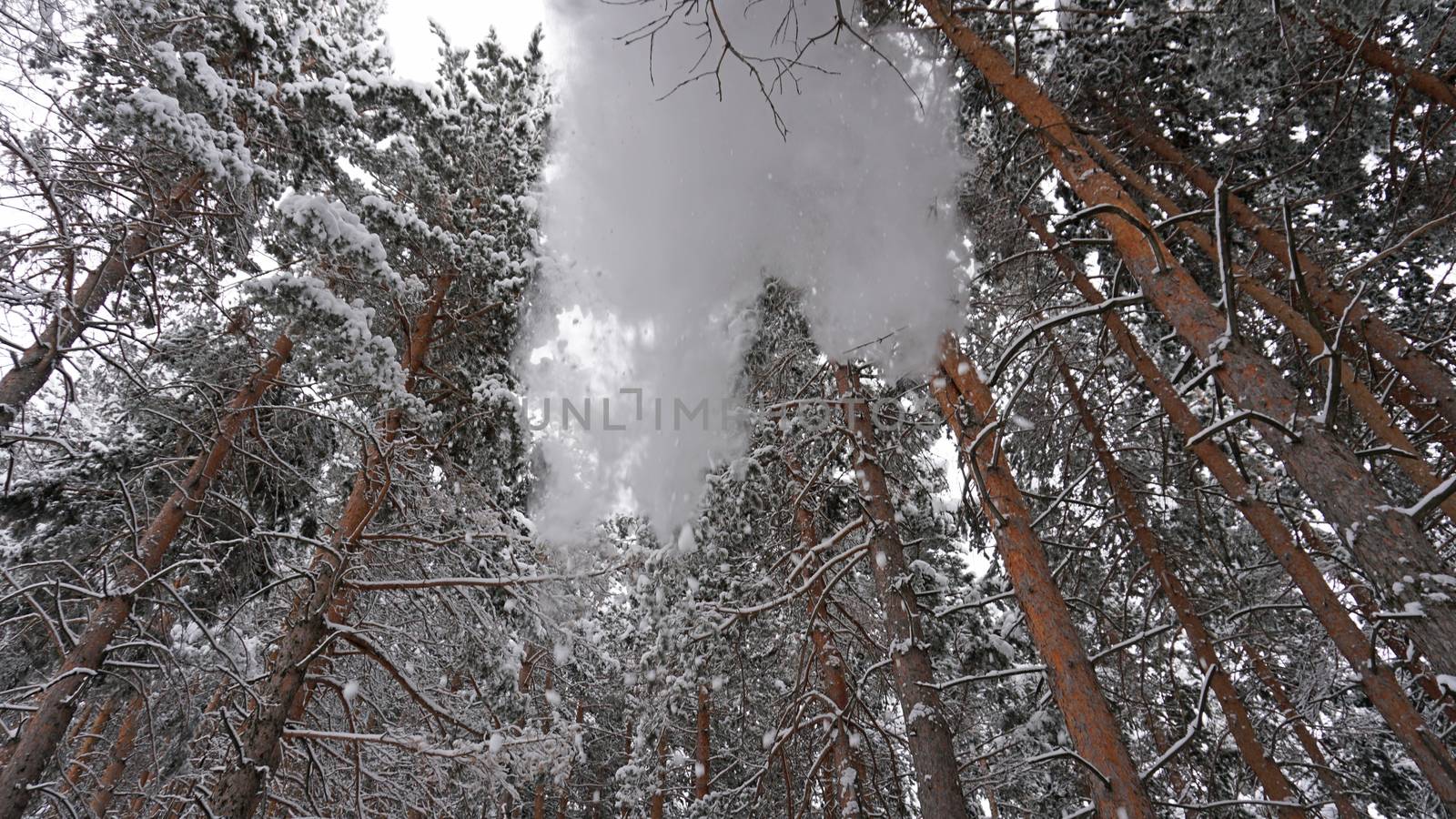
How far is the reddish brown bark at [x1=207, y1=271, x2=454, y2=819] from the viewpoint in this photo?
385cm

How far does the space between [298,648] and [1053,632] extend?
5188 millimetres

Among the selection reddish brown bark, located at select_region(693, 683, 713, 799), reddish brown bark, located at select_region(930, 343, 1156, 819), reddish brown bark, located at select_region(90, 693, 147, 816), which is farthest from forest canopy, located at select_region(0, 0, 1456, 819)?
reddish brown bark, located at select_region(693, 683, 713, 799)

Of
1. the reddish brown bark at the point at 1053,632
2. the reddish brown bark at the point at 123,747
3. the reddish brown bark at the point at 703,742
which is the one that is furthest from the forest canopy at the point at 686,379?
the reddish brown bark at the point at 703,742

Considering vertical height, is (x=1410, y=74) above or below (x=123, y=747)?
above

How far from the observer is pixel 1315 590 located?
13.5 feet

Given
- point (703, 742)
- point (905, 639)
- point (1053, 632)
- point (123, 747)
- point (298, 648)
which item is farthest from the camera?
point (703, 742)

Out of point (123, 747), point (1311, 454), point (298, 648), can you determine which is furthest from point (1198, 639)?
point (123, 747)

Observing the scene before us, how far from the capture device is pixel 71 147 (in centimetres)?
373

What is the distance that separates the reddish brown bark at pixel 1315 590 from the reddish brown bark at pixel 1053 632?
3.69 feet

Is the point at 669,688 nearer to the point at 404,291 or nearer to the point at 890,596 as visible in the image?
the point at 890,596

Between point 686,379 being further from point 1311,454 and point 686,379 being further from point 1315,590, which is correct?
point 1315,590

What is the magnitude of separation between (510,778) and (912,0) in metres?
7.52

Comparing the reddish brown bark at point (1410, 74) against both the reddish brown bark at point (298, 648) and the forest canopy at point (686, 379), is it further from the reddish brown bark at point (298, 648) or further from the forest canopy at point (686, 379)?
the reddish brown bark at point (298, 648)

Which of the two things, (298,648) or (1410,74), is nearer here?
(1410,74)
